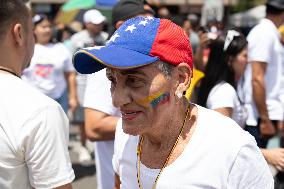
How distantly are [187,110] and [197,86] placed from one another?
1511mm

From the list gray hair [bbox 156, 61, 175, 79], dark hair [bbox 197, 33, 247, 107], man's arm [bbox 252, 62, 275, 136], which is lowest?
man's arm [bbox 252, 62, 275, 136]

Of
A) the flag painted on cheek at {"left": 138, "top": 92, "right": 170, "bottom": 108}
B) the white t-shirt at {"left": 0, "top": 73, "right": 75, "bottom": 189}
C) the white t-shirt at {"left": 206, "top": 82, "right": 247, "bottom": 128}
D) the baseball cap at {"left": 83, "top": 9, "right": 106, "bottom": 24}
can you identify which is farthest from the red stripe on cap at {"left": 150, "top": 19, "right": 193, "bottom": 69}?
the baseball cap at {"left": 83, "top": 9, "right": 106, "bottom": 24}

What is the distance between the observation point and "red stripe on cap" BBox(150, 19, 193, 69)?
148cm

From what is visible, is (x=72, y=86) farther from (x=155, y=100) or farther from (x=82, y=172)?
(x=155, y=100)

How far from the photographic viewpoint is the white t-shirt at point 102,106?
107 inches

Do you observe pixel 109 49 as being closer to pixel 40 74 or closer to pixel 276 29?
pixel 276 29

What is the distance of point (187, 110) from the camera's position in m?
1.67

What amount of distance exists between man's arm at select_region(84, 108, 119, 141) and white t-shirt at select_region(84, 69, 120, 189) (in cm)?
3

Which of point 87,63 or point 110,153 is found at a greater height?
point 87,63

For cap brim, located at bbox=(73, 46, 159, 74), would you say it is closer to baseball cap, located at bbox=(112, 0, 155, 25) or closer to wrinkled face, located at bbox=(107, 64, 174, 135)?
wrinkled face, located at bbox=(107, 64, 174, 135)

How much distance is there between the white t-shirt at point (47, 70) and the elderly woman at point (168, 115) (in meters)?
4.35

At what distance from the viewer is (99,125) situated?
274 centimetres

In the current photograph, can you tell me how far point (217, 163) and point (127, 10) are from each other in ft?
5.65

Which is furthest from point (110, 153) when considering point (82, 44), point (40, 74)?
point (82, 44)
